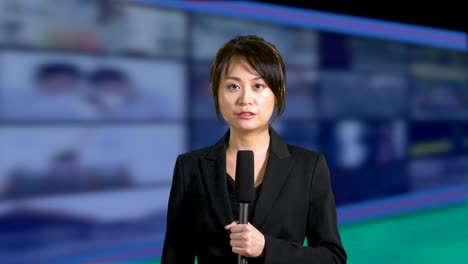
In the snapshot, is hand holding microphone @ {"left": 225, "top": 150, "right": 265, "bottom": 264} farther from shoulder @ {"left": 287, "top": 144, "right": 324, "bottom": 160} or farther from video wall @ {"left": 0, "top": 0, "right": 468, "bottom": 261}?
video wall @ {"left": 0, "top": 0, "right": 468, "bottom": 261}

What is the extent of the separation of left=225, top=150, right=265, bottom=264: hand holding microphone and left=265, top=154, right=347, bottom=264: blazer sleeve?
0.11m

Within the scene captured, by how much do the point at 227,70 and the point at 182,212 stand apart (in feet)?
1.51

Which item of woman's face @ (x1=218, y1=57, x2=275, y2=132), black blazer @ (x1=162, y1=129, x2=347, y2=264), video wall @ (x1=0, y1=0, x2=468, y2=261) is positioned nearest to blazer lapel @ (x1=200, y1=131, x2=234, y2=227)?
black blazer @ (x1=162, y1=129, x2=347, y2=264)

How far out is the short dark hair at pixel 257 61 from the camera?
171cm

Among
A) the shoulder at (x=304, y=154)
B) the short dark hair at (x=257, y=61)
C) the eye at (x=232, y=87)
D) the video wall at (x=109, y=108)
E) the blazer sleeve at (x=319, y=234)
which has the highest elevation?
the video wall at (x=109, y=108)

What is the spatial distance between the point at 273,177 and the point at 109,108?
5485 mm

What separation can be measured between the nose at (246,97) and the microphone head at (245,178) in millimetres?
194

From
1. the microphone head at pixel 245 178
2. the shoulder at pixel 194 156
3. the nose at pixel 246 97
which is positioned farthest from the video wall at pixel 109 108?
the microphone head at pixel 245 178

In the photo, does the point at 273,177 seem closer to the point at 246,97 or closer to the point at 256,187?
the point at 256,187

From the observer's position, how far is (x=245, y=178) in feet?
5.02

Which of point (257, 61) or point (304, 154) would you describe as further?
point (304, 154)

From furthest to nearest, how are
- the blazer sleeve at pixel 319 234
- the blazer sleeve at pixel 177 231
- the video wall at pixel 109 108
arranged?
the video wall at pixel 109 108, the blazer sleeve at pixel 177 231, the blazer sleeve at pixel 319 234

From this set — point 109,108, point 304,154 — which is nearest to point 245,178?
point 304,154

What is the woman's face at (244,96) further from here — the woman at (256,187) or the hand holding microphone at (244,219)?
→ the hand holding microphone at (244,219)
